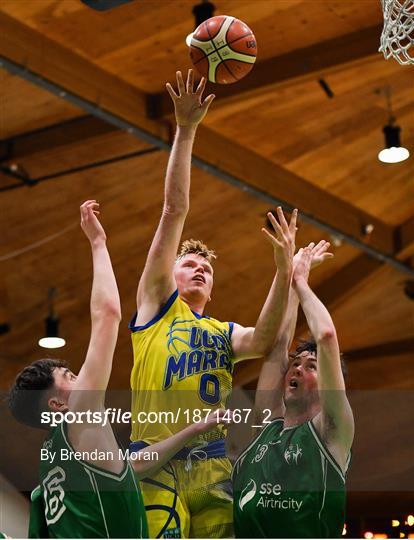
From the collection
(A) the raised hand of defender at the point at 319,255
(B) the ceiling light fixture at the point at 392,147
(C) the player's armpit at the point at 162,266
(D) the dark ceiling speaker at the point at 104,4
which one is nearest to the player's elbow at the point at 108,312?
(C) the player's armpit at the point at 162,266

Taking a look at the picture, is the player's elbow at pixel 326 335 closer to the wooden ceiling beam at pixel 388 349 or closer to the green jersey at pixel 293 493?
the green jersey at pixel 293 493

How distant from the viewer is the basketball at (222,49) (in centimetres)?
603

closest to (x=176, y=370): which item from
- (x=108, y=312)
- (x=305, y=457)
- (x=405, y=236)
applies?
(x=305, y=457)

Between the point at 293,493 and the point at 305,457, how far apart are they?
17cm

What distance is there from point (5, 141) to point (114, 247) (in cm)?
213

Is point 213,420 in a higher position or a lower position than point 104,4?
lower

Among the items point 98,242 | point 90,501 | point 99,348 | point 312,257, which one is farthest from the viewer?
point 312,257

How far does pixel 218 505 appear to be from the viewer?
202 inches

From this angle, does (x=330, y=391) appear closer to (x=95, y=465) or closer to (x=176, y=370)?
(x=176, y=370)

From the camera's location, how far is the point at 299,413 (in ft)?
17.0

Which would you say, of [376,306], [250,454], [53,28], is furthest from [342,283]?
[250,454]

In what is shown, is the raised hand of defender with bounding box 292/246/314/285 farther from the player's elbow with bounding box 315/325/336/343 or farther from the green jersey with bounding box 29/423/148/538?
the green jersey with bounding box 29/423/148/538

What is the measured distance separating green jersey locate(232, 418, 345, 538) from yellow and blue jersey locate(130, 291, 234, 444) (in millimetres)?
329

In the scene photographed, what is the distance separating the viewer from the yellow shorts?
5.03m
